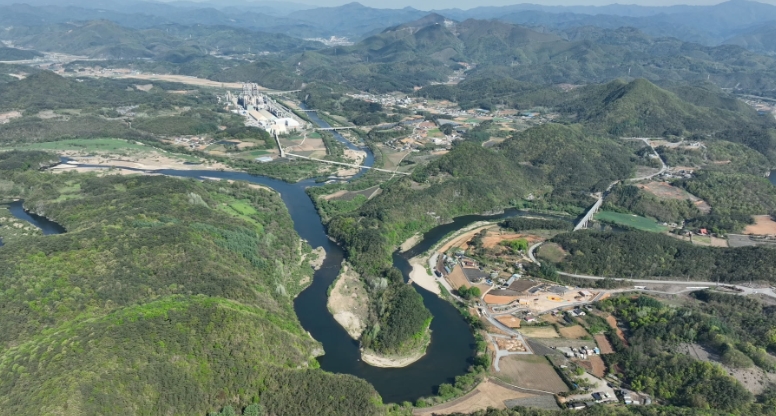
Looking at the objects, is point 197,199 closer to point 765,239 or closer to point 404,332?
point 404,332

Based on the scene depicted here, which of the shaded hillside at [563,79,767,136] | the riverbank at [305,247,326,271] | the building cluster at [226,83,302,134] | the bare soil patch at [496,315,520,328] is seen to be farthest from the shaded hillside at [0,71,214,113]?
the bare soil patch at [496,315,520,328]

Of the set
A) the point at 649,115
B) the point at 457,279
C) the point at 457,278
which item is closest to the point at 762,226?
the point at 457,278

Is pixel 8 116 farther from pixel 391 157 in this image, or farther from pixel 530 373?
pixel 530 373

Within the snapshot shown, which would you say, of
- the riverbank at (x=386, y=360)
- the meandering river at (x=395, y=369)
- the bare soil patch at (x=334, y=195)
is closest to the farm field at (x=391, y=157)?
the bare soil patch at (x=334, y=195)

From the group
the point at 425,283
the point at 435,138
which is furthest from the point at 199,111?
the point at 425,283

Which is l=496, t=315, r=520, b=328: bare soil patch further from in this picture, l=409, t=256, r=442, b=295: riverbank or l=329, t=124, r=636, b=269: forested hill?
l=329, t=124, r=636, b=269: forested hill
